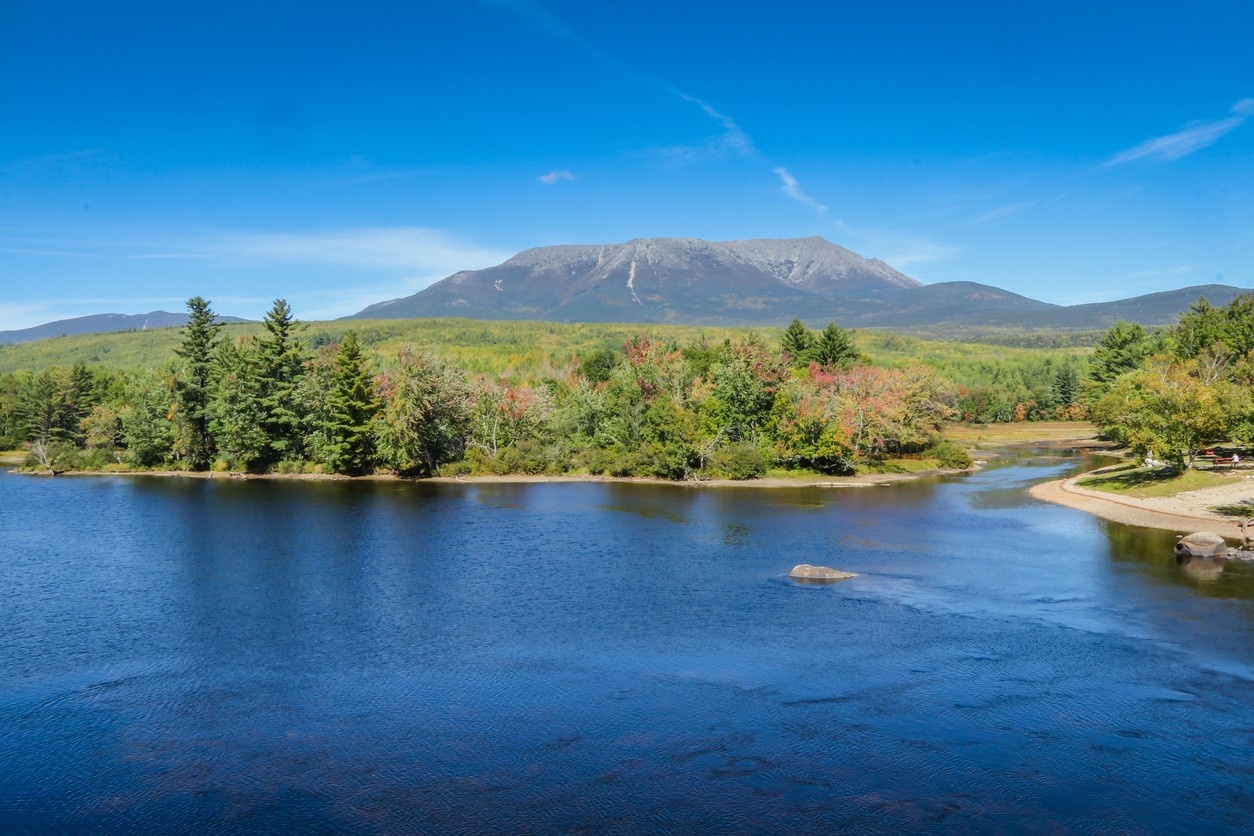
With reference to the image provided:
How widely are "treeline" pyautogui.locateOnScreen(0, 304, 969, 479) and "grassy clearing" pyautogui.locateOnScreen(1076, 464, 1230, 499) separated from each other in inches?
765

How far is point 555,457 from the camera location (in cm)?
8550

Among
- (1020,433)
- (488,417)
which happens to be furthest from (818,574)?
(1020,433)

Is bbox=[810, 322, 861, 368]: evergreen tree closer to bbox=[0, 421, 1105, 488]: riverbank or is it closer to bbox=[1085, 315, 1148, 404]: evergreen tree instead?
bbox=[0, 421, 1105, 488]: riverbank

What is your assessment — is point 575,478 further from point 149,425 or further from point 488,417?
point 149,425

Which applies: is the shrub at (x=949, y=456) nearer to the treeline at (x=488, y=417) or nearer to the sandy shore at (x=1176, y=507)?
the treeline at (x=488, y=417)

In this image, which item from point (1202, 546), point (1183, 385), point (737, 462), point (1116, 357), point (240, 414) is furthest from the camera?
point (1116, 357)

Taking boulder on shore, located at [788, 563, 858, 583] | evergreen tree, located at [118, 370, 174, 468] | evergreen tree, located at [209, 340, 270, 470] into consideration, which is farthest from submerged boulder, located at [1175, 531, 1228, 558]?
evergreen tree, located at [118, 370, 174, 468]

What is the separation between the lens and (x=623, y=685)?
87.1ft

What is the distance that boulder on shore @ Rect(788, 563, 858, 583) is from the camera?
1556 inches

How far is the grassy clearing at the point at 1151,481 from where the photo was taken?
60188 mm

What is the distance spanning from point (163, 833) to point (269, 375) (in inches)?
3029

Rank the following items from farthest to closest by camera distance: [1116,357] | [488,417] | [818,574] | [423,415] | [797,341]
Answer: [1116,357] → [797,341] → [488,417] → [423,415] → [818,574]

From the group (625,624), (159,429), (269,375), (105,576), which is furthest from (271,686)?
(159,429)

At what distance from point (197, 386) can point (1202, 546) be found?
89109mm
